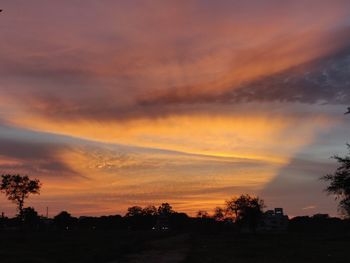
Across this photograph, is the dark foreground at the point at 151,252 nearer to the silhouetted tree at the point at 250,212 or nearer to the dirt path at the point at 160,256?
the dirt path at the point at 160,256

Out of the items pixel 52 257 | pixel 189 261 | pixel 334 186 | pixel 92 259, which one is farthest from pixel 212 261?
pixel 334 186

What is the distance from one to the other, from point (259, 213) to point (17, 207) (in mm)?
75840

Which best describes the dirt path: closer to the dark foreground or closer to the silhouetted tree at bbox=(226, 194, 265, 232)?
the dark foreground

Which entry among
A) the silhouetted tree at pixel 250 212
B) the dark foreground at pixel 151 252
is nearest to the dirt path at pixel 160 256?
the dark foreground at pixel 151 252

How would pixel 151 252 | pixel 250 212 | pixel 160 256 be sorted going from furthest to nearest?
1. pixel 250 212
2. pixel 151 252
3. pixel 160 256

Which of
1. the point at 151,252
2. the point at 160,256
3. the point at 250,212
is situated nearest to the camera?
the point at 160,256

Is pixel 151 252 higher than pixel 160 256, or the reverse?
pixel 151 252

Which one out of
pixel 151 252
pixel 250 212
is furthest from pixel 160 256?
pixel 250 212

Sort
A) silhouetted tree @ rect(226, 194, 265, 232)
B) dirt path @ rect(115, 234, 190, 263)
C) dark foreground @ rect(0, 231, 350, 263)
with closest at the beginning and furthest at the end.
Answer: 1. dark foreground @ rect(0, 231, 350, 263)
2. dirt path @ rect(115, 234, 190, 263)
3. silhouetted tree @ rect(226, 194, 265, 232)

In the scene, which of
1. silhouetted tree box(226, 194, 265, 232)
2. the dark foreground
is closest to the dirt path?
the dark foreground

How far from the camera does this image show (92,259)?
1994 inches

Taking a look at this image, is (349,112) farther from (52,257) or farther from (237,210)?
(237,210)

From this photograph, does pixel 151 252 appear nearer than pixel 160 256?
No

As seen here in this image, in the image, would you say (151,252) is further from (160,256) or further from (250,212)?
(250,212)
